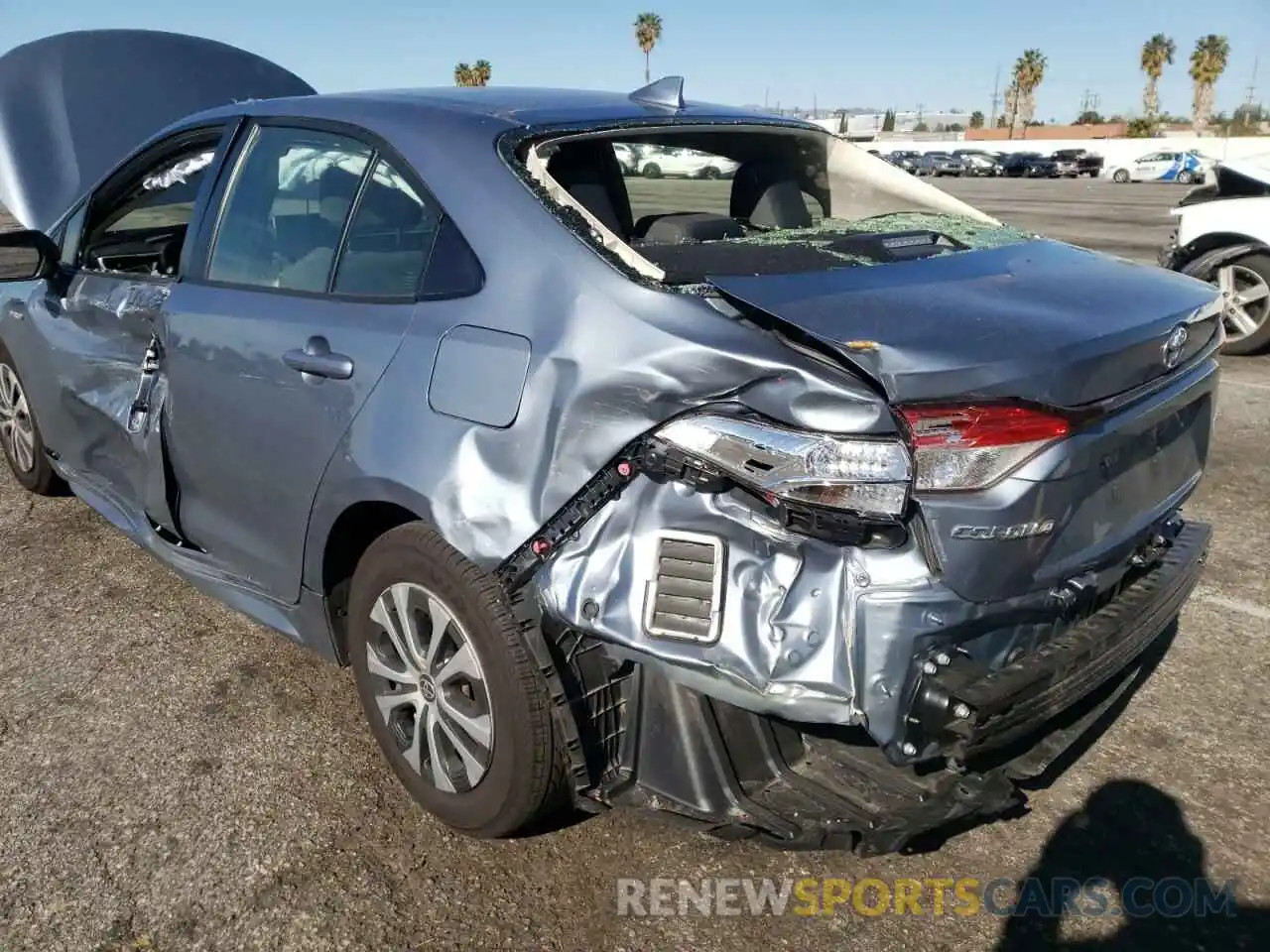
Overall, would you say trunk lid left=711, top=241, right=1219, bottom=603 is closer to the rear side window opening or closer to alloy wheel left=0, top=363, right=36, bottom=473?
the rear side window opening

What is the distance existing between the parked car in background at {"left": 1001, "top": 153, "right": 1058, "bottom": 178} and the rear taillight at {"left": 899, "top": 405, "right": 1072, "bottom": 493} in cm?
5386

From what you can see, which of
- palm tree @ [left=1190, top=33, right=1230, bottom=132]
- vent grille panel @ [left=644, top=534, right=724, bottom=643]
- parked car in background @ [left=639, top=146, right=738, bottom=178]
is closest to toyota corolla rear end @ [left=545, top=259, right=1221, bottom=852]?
vent grille panel @ [left=644, top=534, right=724, bottom=643]

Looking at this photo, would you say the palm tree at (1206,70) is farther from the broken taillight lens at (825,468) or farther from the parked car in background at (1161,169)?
the broken taillight lens at (825,468)

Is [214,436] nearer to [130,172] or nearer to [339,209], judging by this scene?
[339,209]

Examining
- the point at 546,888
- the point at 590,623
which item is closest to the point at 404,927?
the point at 546,888

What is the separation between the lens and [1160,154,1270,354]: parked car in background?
25.0ft

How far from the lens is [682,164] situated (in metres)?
3.23

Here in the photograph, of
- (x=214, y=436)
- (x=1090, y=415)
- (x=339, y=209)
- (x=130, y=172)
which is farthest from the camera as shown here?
(x=130, y=172)

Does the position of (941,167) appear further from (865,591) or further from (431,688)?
(865,591)

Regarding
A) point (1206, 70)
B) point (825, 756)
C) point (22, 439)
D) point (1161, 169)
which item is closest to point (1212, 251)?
point (825, 756)

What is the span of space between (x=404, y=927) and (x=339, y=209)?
6.14 ft

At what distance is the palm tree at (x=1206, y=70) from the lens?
238ft

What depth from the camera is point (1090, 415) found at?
213 cm

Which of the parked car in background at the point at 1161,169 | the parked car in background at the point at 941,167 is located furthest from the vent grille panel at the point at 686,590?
the parked car in background at the point at 941,167
